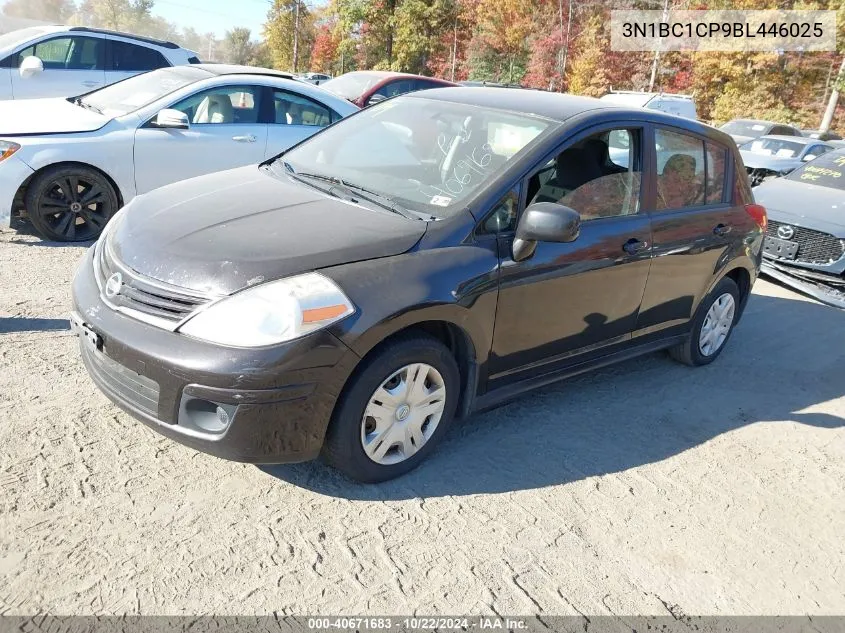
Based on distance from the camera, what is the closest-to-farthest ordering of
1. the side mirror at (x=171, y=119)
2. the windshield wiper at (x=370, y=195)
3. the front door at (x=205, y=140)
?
1. the windshield wiper at (x=370, y=195)
2. the side mirror at (x=171, y=119)
3. the front door at (x=205, y=140)

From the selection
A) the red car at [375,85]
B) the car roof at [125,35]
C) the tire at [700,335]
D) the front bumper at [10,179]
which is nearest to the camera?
the tire at [700,335]

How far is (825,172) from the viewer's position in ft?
29.8

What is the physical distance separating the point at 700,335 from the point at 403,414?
9.07 ft

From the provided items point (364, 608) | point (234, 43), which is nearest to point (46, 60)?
point (364, 608)

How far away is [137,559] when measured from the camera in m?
2.64

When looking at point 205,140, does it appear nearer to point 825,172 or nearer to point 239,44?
point 825,172

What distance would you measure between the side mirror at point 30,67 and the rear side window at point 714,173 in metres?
8.47

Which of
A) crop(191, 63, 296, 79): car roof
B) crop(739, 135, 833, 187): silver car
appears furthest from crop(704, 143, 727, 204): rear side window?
crop(739, 135, 833, 187): silver car

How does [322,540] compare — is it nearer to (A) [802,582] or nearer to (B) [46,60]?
(A) [802,582]

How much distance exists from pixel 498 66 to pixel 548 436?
4187 cm

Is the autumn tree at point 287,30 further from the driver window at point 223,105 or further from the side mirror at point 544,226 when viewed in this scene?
the side mirror at point 544,226

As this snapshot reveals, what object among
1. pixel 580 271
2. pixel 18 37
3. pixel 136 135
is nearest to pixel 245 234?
pixel 580 271

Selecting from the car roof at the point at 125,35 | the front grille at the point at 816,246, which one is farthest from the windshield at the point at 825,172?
the car roof at the point at 125,35

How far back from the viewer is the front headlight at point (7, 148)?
5812mm
